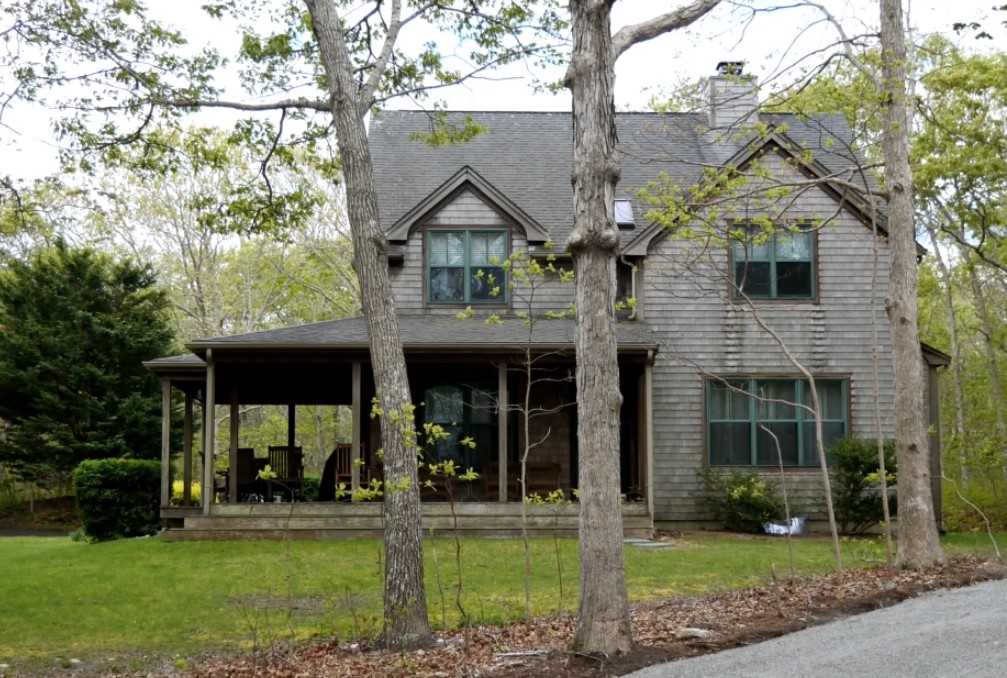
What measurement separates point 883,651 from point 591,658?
1962 millimetres

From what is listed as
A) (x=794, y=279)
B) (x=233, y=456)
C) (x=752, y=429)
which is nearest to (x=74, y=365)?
(x=233, y=456)

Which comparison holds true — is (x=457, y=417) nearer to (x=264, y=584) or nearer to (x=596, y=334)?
(x=264, y=584)

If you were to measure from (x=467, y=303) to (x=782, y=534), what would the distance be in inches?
249

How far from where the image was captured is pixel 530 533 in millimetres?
16047

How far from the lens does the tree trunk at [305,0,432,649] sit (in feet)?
27.2

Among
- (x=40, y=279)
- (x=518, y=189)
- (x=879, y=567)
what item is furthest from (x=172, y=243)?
(x=879, y=567)

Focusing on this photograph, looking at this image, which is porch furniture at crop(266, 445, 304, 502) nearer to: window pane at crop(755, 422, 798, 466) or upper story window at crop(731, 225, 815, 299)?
window pane at crop(755, 422, 798, 466)

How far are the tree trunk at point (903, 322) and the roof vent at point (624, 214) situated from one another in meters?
6.48

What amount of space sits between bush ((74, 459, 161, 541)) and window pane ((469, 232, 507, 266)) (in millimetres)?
6425

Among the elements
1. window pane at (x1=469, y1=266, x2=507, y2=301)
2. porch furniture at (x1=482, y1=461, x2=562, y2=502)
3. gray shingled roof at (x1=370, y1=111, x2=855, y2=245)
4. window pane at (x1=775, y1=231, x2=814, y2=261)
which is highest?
gray shingled roof at (x1=370, y1=111, x2=855, y2=245)

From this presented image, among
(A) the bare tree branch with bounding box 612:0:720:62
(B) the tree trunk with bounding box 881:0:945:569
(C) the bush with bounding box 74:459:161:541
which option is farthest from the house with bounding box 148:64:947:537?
(A) the bare tree branch with bounding box 612:0:720:62

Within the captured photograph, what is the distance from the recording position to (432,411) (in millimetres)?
17625

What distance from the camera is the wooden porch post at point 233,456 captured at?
16312 mm

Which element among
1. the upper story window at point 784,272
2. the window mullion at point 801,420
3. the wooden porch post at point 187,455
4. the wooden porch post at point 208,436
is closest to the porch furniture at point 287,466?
the wooden porch post at point 208,436
